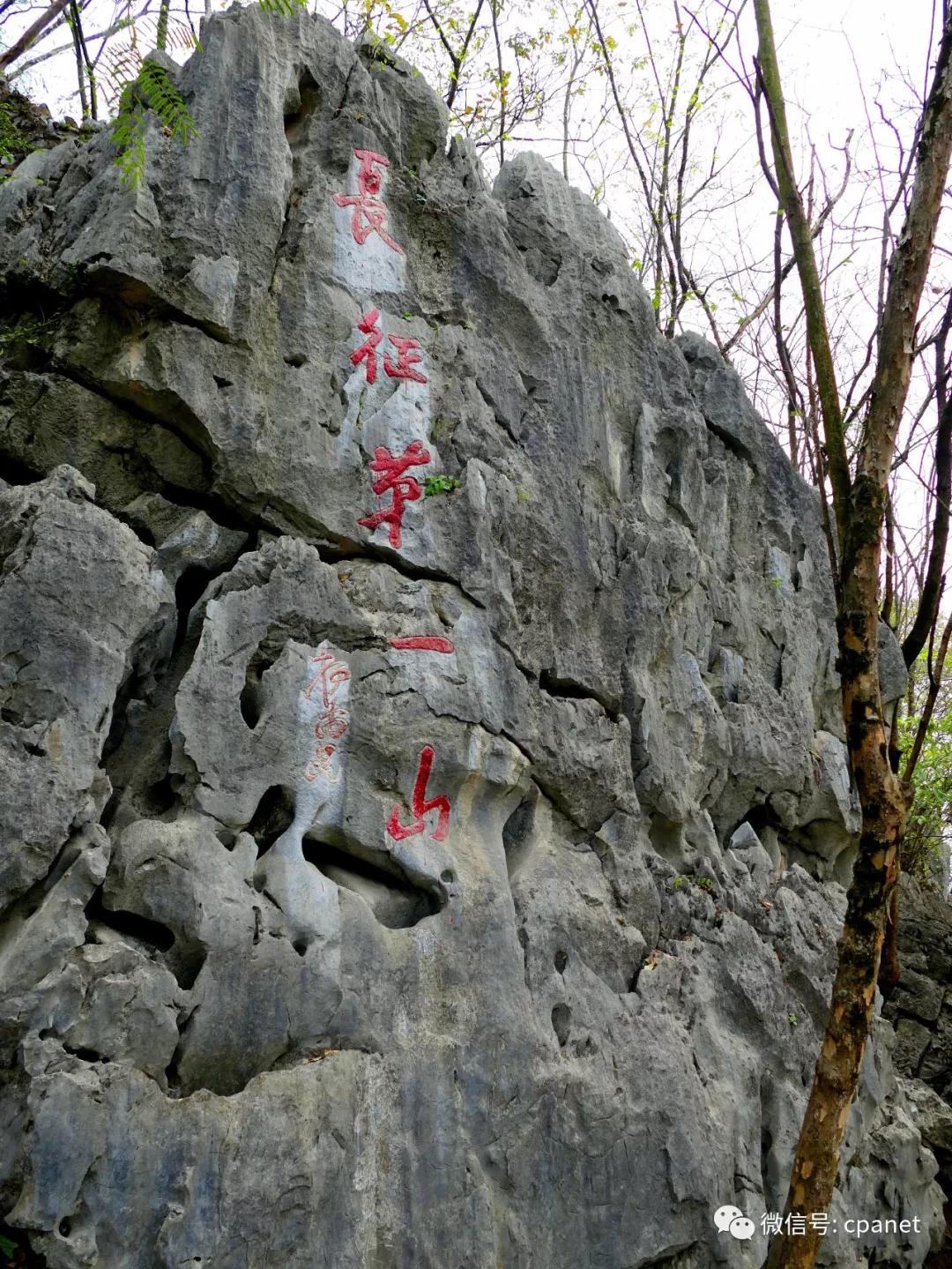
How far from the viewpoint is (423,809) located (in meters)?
5.44

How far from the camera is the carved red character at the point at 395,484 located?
19.5ft

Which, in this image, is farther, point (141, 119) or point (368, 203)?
point (368, 203)

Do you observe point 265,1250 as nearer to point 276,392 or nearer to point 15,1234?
point 15,1234

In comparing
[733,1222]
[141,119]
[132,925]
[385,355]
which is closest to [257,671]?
[132,925]

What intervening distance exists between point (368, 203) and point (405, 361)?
1.06m

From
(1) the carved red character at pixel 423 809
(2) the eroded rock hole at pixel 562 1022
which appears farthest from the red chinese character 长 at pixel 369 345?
(2) the eroded rock hole at pixel 562 1022

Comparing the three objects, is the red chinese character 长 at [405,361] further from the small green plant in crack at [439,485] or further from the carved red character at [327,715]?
the carved red character at [327,715]

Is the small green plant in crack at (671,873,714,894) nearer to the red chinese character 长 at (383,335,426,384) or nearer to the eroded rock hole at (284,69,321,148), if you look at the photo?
the red chinese character 长 at (383,335,426,384)

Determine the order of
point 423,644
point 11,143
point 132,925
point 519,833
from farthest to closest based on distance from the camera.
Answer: point 11,143 → point 519,833 → point 423,644 → point 132,925

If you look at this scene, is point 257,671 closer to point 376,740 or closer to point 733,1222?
point 376,740

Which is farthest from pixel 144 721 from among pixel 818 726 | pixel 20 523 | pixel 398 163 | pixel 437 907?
pixel 818 726

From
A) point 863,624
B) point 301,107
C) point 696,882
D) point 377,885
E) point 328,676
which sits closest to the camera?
point 863,624

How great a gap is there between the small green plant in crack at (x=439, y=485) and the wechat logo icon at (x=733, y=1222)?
12.7ft

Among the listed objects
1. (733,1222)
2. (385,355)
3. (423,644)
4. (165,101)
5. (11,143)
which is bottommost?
(733,1222)
